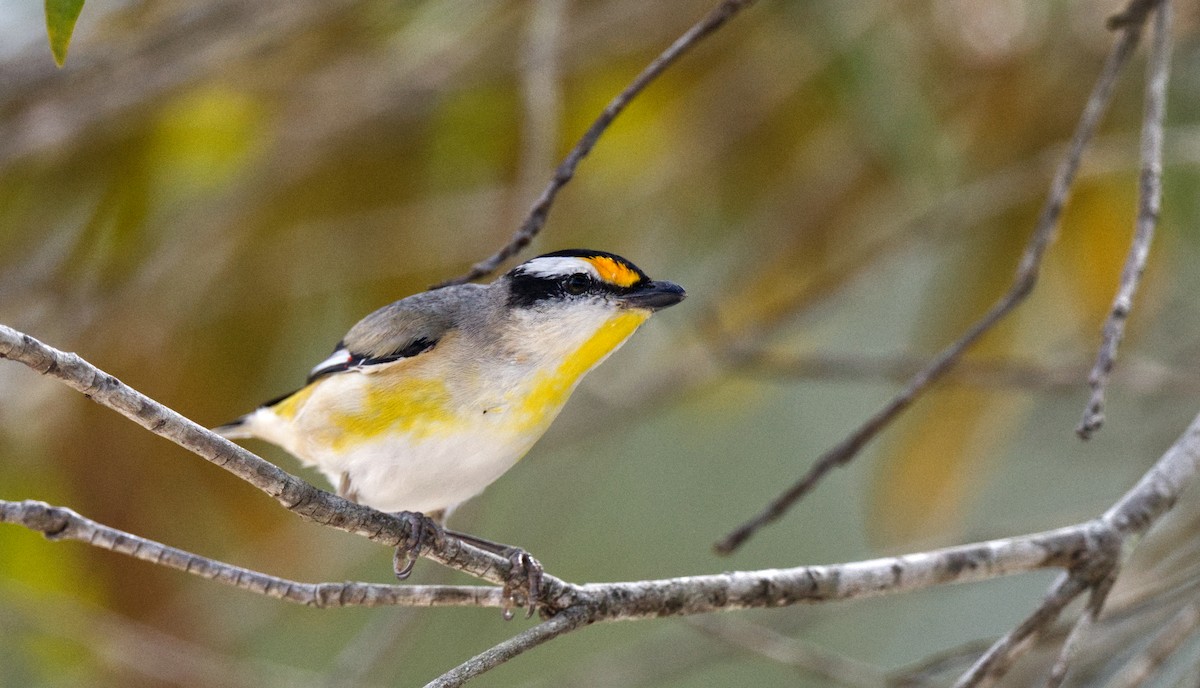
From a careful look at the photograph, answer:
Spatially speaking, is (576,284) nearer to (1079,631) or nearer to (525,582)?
(525,582)

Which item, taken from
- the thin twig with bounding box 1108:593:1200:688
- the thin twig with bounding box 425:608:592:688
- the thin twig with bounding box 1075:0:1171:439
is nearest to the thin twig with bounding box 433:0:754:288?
the thin twig with bounding box 425:608:592:688

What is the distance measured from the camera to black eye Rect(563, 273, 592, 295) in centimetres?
174

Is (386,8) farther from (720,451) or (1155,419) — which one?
(720,451)

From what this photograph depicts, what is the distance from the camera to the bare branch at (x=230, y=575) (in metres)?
0.89

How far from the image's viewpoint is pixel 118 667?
2.62 meters

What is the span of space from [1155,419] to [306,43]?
7.40 feet

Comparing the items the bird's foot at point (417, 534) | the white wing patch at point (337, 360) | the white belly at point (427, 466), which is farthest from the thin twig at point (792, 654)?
the white wing patch at point (337, 360)

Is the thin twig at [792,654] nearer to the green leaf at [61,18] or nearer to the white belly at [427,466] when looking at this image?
the white belly at [427,466]

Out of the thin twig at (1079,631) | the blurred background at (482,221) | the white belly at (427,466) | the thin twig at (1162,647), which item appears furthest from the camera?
the blurred background at (482,221)

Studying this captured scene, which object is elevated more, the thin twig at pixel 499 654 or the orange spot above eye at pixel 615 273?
the orange spot above eye at pixel 615 273

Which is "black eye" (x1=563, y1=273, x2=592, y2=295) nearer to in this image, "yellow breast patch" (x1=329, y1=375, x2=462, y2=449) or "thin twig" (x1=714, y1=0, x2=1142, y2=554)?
"yellow breast patch" (x1=329, y1=375, x2=462, y2=449)

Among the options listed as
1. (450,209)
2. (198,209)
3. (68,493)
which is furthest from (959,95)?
(68,493)

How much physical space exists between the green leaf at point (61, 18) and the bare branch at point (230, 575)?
0.33m

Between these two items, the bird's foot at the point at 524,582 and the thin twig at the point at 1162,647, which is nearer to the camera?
the bird's foot at the point at 524,582
